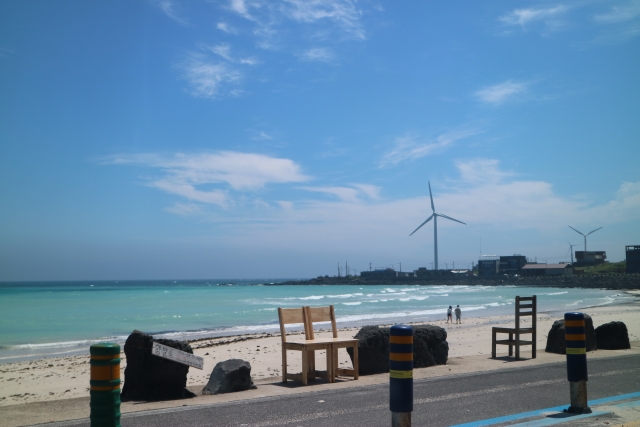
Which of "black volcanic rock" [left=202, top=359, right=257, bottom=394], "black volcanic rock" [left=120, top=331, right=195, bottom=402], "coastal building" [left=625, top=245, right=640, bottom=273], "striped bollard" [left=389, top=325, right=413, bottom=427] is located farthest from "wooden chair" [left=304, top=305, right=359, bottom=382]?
"coastal building" [left=625, top=245, right=640, bottom=273]

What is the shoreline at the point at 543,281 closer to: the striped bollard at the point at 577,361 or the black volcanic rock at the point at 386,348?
the black volcanic rock at the point at 386,348

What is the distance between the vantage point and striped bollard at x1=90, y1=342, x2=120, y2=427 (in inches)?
149

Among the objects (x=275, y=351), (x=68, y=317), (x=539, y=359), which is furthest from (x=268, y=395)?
(x=68, y=317)

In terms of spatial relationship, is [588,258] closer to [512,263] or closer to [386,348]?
[512,263]

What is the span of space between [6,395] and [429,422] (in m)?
10.0

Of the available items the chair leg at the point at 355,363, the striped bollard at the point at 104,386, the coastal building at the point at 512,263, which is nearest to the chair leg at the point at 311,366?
the chair leg at the point at 355,363

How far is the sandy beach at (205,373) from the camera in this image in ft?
24.5

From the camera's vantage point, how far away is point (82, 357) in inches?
782

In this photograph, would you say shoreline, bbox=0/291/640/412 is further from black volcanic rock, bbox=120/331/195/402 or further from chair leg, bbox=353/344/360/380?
black volcanic rock, bbox=120/331/195/402

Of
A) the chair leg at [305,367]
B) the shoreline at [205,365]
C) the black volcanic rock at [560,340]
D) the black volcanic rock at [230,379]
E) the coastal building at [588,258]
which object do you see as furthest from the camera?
the coastal building at [588,258]

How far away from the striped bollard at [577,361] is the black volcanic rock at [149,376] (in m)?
4.95

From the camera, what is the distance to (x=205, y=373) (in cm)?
1359

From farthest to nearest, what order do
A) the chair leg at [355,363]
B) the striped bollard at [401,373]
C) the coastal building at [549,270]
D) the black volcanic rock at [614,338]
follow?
the coastal building at [549,270]
the black volcanic rock at [614,338]
the chair leg at [355,363]
the striped bollard at [401,373]

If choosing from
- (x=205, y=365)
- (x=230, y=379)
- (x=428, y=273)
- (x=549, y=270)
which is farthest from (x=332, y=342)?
(x=428, y=273)
